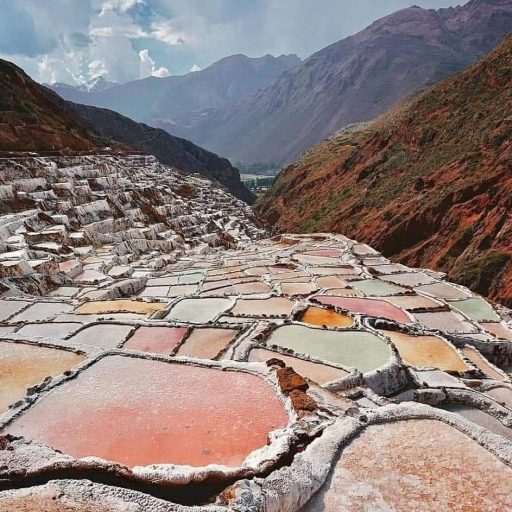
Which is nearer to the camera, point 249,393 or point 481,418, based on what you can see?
point 249,393

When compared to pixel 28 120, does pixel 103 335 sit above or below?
below

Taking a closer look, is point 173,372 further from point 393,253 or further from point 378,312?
point 393,253

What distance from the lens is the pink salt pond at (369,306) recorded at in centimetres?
1564

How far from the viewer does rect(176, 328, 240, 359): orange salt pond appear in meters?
11.0

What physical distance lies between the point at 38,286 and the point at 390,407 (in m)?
16.5

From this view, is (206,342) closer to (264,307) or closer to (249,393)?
(249,393)

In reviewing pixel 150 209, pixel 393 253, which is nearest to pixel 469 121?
pixel 393 253

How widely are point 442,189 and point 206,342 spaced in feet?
93.3

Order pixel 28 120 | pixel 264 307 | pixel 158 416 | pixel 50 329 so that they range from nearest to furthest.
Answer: pixel 158 416 < pixel 50 329 < pixel 264 307 < pixel 28 120

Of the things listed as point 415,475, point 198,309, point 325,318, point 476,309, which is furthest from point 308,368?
point 476,309

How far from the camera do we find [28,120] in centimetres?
4500

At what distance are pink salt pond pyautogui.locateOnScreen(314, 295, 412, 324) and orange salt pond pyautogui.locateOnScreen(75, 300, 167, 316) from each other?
5903 mm

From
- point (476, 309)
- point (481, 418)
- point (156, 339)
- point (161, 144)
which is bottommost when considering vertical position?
point (476, 309)

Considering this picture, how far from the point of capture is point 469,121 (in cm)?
4144
